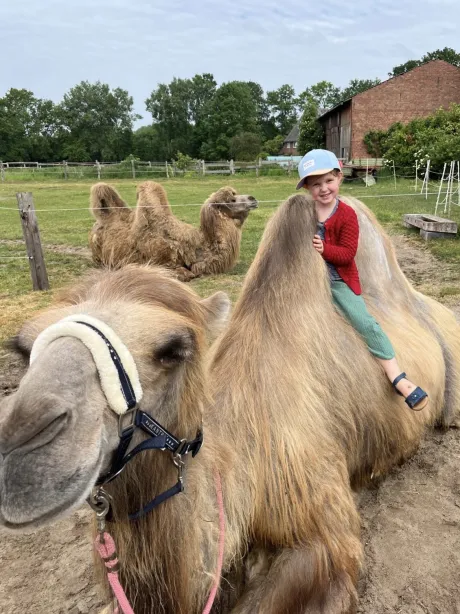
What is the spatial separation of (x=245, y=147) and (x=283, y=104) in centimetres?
3821

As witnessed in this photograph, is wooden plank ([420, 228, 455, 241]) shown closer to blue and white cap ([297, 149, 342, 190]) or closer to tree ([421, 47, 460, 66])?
blue and white cap ([297, 149, 342, 190])

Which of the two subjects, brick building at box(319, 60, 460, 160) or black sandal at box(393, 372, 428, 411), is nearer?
black sandal at box(393, 372, 428, 411)

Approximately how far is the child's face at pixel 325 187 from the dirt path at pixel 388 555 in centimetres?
160

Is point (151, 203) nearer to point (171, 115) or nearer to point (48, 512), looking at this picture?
point (48, 512)

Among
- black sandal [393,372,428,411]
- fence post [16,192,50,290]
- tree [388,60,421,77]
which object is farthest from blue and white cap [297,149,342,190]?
tree [388,60,421,77]

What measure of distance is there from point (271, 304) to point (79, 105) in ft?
253

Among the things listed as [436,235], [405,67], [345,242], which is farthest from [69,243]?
[405,67]

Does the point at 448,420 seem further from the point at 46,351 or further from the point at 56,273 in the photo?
the point at 56,273

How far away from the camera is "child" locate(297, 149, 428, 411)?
2.42 m

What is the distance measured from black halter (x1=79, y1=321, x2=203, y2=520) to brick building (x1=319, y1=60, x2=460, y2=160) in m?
36.7

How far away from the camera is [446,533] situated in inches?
102

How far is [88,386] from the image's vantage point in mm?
1279

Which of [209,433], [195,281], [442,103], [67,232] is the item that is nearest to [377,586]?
[209,433]

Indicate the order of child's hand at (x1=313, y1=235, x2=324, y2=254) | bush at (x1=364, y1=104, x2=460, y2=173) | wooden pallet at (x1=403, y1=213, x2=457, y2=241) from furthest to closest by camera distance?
bush at (x1=364, y1=104, x2=460, y2=173)
wooden pallet at (x1=403, y1=213, x2=457, y2=241)
child's hand at (x1=313, y1=235, x2=324, y2=254)
